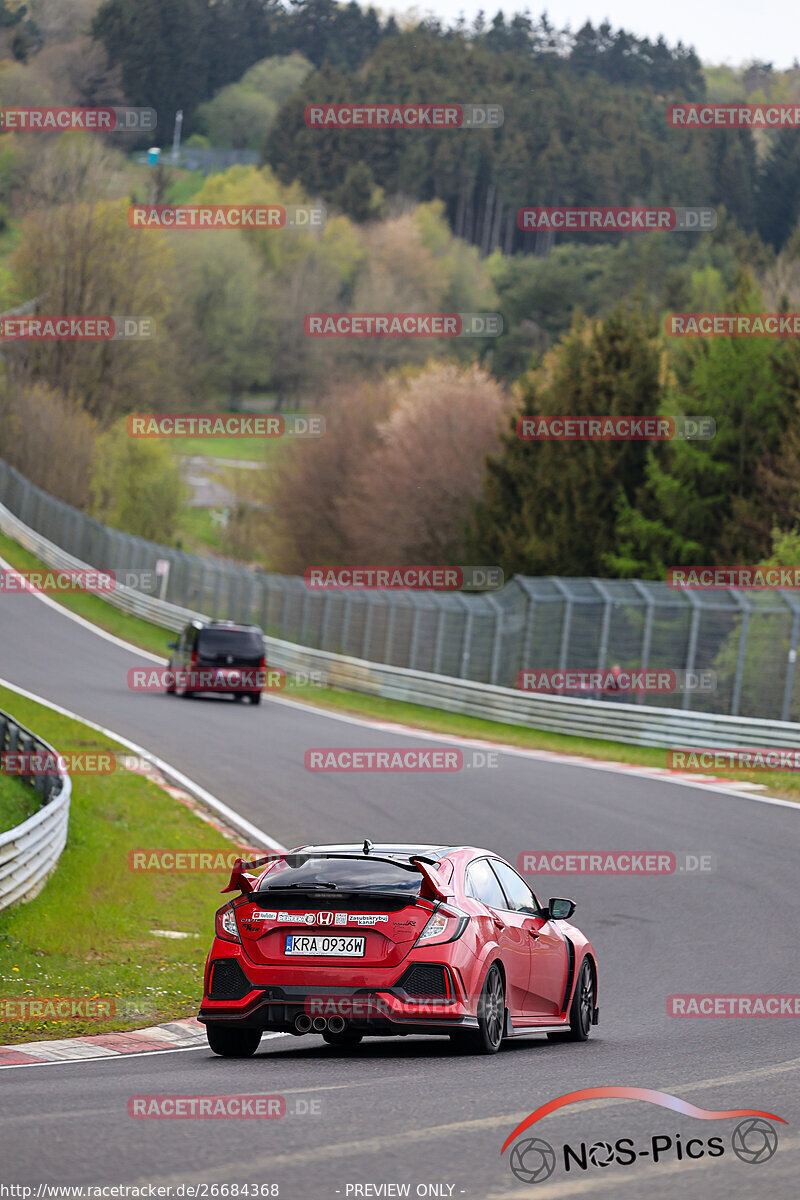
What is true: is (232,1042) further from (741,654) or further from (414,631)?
(414,631)

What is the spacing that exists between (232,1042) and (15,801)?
9.71 meters

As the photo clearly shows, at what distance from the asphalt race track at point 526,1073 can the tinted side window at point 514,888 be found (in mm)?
826

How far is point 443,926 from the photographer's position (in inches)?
323

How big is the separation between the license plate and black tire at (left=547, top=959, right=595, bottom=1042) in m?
2.01

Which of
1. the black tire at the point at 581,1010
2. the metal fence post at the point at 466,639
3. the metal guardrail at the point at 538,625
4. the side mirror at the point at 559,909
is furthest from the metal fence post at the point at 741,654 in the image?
the side mirror at the point at 559,909

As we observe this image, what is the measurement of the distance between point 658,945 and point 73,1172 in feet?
28.3

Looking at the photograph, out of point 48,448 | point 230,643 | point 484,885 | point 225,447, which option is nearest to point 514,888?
point 484,885

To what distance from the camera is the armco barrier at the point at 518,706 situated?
25.7 meters

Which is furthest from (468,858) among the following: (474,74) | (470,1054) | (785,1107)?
(474,74)

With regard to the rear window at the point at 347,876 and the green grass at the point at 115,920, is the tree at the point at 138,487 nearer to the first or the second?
the green grass at the point at 115,920

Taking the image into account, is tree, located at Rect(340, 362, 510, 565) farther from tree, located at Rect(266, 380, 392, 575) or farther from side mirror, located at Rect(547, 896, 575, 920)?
side mirror, located at Rect(547, 896, 575, 920)

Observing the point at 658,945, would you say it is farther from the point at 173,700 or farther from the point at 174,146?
the point at 174,146

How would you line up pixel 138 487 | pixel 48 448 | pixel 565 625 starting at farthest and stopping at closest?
pixel 48 448 → pixel 138 487 → pixel 565 625

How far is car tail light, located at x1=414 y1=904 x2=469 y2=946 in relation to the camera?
812 centimetres
